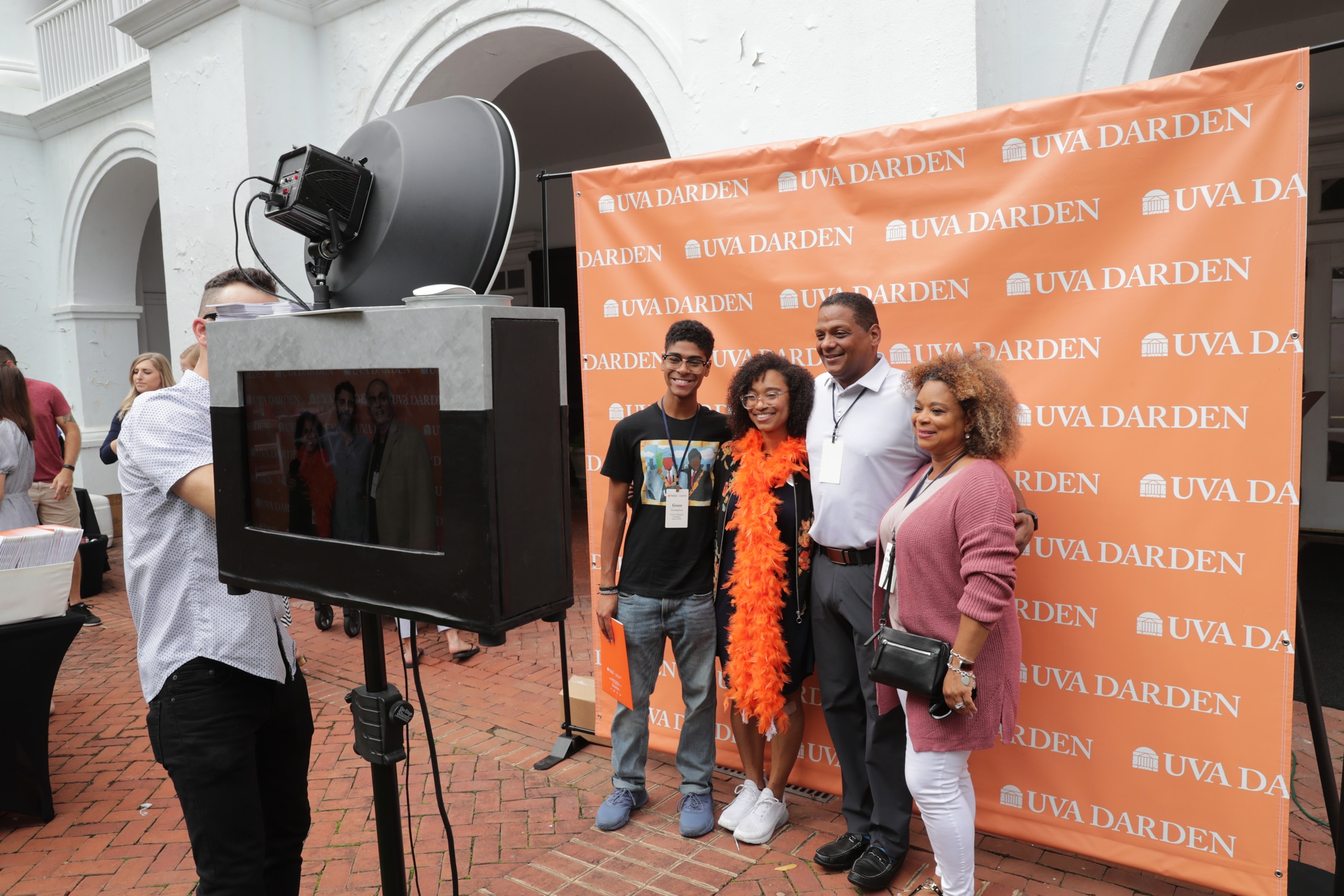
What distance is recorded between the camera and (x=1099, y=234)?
9.70 ft

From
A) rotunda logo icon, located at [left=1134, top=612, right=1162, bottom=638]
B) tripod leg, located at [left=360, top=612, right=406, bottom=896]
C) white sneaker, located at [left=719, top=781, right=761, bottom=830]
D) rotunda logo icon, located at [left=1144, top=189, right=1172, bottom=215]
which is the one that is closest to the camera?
tripod leg, located at [left=360, top=612, right=406, bottom=896]

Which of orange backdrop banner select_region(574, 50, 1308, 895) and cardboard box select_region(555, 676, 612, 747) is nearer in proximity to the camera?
orange backdrop banner select_region(574, 50, 1308, 895)

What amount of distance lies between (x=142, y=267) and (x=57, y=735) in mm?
11302

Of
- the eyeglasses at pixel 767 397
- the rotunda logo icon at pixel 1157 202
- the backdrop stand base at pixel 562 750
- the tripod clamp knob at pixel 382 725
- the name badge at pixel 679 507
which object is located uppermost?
the rotunda logo icon at pixel 1157 202

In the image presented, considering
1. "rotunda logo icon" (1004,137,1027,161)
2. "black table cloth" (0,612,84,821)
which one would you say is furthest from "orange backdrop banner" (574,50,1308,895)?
"black table cloth" (0,612,84,821)

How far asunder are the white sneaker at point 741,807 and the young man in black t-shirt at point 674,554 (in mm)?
67

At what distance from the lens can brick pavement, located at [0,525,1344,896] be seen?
3260 mm

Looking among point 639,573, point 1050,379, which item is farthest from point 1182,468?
point 639,573

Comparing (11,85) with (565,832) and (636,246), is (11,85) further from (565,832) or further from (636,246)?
(565,832)

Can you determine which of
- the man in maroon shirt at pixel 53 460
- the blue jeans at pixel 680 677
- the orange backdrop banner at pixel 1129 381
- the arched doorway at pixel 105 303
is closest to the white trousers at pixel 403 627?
the blue jeans at pixel 680 677

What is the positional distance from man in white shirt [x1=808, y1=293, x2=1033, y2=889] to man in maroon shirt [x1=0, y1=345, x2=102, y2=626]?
20.5ft

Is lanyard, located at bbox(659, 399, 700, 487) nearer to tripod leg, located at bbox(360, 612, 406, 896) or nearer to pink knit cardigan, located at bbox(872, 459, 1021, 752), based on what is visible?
pink knit cardigan, located at bbox(872, 459, 1021, 752)

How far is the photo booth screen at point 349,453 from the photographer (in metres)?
1.43

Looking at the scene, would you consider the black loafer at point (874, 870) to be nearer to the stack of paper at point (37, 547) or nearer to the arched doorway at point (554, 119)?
the arched doorway at point (554, 119)
